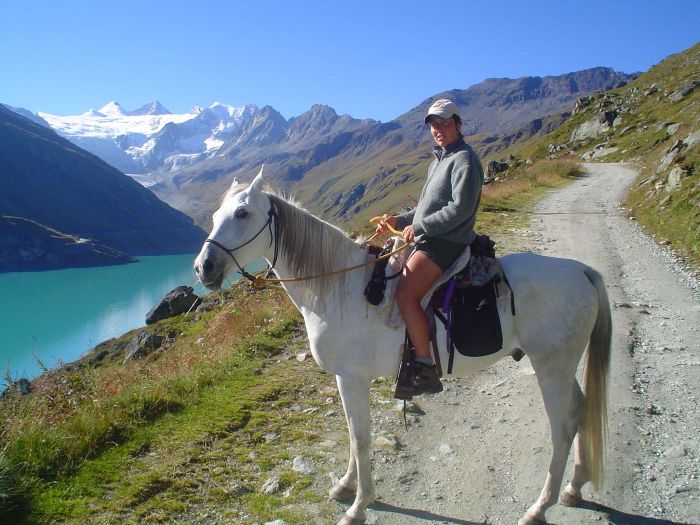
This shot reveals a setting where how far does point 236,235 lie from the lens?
3.54 m

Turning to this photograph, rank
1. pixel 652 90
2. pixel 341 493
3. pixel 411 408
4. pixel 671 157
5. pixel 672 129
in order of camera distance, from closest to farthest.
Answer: pixel 341 493
pixel 411 408
pixel 671 157
pixel 672 129
pixel 652 90

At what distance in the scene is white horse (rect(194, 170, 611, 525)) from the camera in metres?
3.68

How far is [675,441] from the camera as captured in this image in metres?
4.45

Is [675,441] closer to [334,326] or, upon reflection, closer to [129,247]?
[334,326]

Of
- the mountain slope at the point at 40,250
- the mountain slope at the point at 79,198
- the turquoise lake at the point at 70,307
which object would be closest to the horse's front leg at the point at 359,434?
the turquoise lake at the point at 70,307

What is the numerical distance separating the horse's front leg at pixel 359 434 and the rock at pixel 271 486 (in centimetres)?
73

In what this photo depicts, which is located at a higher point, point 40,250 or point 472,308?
point 40,250

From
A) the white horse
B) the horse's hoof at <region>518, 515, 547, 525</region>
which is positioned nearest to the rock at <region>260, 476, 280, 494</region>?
the white horse

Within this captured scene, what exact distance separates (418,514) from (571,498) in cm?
130

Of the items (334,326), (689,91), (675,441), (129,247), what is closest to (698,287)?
(675,441)

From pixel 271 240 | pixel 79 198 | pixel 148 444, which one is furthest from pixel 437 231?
pixel 79 198

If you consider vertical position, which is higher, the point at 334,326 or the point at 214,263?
the point at 214,263

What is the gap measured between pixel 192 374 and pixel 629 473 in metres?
5.35

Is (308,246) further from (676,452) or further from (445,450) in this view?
(676,452)
